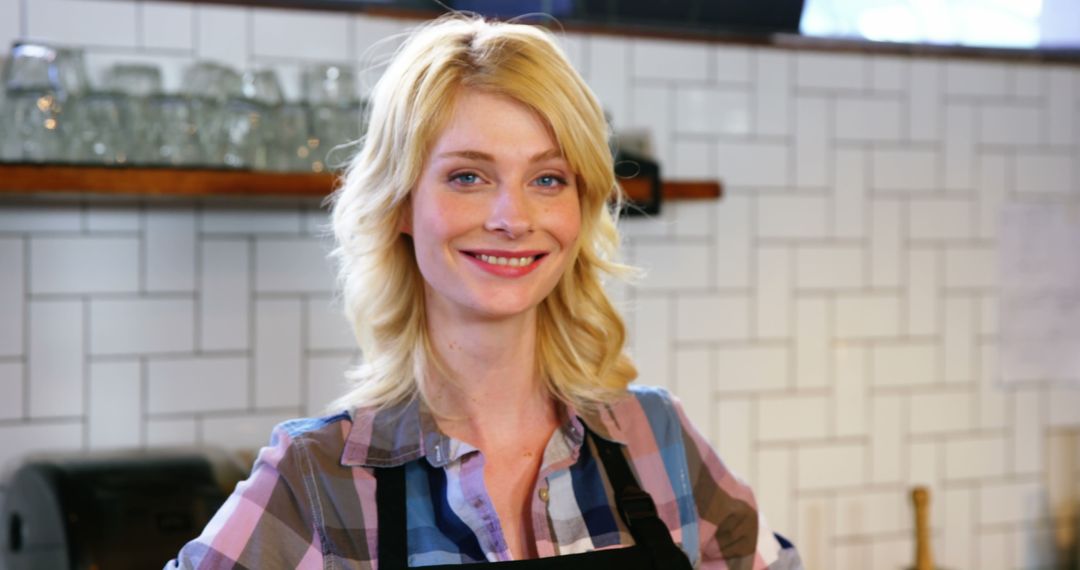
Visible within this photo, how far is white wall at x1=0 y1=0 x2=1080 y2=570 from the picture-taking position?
260cm

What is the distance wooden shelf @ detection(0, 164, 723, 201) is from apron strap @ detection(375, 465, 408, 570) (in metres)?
0.72

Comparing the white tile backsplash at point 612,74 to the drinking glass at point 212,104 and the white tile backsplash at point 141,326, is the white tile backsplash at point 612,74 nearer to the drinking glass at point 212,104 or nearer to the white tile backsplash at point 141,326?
the drinking glass at point 212,104

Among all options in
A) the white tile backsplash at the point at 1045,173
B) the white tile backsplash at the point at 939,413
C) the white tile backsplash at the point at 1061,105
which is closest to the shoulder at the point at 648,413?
the white tile backsplash at the point at 939,413

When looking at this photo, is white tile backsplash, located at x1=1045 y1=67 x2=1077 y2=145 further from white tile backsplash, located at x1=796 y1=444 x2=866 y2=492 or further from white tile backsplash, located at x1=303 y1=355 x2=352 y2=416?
white tile backsplash, located at x1=303 y1=355 x2=352 y2=416

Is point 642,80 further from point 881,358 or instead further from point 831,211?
point 881,358

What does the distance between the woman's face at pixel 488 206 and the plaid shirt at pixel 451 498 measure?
215 mm

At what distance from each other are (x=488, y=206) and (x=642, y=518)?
473mm

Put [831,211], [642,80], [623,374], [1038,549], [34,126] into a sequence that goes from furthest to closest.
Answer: [1038,549] < [831,211] < [642,80] < [34,126] < [623,374]

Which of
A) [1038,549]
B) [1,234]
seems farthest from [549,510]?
[1038,549]

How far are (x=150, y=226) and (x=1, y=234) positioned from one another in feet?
0.95

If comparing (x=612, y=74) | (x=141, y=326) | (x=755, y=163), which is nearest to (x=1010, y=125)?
(x=755, y=163)

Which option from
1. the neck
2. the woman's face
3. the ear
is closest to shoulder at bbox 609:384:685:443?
the neck

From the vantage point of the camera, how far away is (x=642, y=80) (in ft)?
10.1

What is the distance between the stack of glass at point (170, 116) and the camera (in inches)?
89.3
